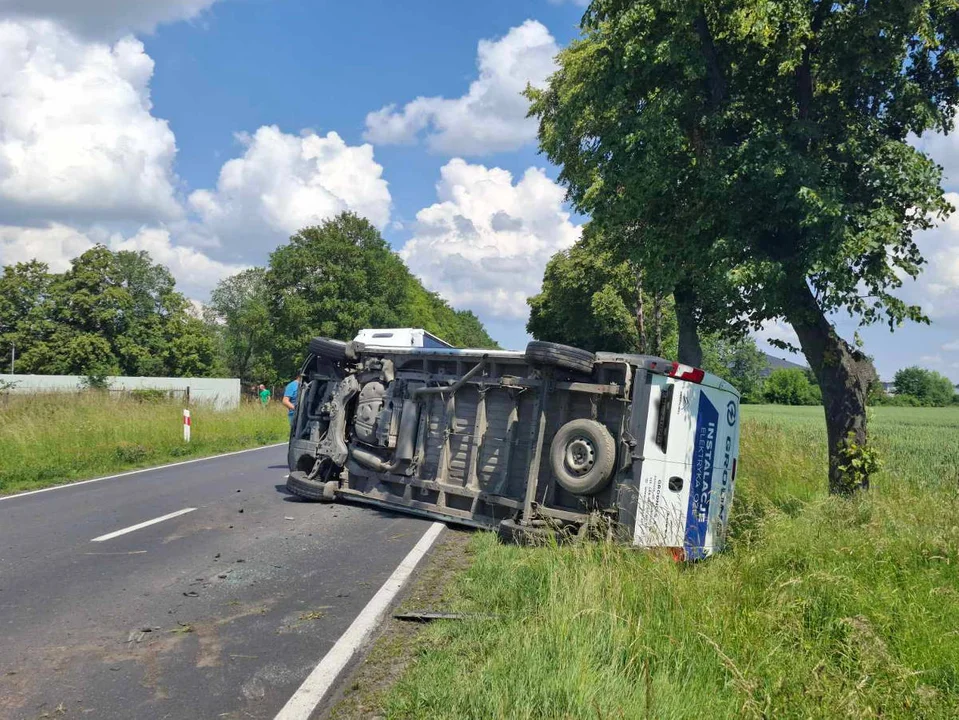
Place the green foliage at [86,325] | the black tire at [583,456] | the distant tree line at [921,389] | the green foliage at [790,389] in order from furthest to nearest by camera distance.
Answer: the green foliage at [790,389], the distant tree line at [921,389], the green foliage at [86,325], the black tire at [583,456]

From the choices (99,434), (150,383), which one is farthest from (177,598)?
(150,383)

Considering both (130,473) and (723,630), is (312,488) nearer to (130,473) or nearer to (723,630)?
(130,473)

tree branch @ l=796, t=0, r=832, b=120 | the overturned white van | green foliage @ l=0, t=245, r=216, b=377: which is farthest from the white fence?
tree branch @ l=796, t=0, r=832, b=120

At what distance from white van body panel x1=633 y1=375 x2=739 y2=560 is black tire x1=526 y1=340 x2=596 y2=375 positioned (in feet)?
2.89

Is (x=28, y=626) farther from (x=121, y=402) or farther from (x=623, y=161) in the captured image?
(x=121, y=402)

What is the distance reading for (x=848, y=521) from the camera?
7.15m

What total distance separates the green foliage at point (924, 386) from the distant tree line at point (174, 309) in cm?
5578

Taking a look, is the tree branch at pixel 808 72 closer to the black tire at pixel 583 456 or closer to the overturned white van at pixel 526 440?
the overturned white van at pixel 526 440

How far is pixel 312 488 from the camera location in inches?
407

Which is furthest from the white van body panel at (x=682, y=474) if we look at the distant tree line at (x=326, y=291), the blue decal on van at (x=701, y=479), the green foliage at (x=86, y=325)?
the green foliage at (x=86, y=325)

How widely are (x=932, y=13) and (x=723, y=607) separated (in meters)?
7.74

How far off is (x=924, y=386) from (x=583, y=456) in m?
90.3

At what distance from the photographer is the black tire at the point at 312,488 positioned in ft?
33.6

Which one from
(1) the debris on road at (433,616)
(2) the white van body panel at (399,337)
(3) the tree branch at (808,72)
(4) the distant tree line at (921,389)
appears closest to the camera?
(1) the debris on road at (433,616)
